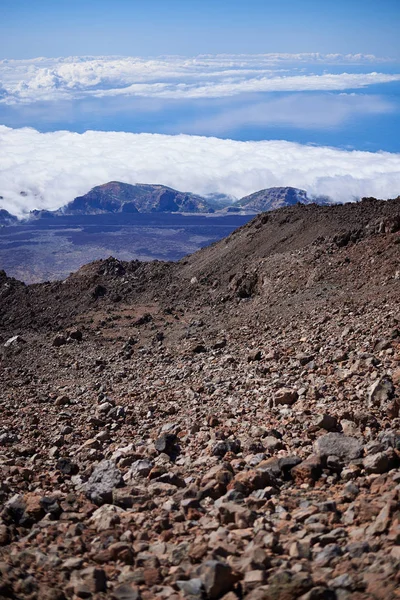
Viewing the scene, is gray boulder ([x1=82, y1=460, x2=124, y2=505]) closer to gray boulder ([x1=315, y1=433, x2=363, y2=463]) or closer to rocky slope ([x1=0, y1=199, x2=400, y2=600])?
rocky slope ([x1=0, y1=199, x2=400, y2=600])

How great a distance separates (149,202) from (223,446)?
477ft

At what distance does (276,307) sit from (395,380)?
8.10m

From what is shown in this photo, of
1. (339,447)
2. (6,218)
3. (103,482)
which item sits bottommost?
(6,218)

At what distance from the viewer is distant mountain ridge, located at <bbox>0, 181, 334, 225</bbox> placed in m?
138

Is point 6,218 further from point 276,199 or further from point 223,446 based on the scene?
point 223,446

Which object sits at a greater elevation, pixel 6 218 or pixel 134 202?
pixel 134 202

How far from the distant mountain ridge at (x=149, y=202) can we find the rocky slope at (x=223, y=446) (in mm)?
116398

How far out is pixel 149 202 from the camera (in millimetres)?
150750

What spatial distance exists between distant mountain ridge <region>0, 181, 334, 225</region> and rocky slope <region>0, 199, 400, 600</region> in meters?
116

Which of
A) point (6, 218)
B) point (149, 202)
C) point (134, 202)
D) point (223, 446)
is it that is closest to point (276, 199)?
point (149, 202)

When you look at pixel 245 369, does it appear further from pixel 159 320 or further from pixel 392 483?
pixel 159 320

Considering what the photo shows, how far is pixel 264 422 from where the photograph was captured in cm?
890

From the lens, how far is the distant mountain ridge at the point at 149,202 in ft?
453

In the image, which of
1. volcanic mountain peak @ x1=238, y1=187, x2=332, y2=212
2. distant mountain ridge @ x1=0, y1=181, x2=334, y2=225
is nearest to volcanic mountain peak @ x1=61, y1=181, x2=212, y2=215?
distant mountain ridge @ x1=0, y1=181, x2=334, y2=225
